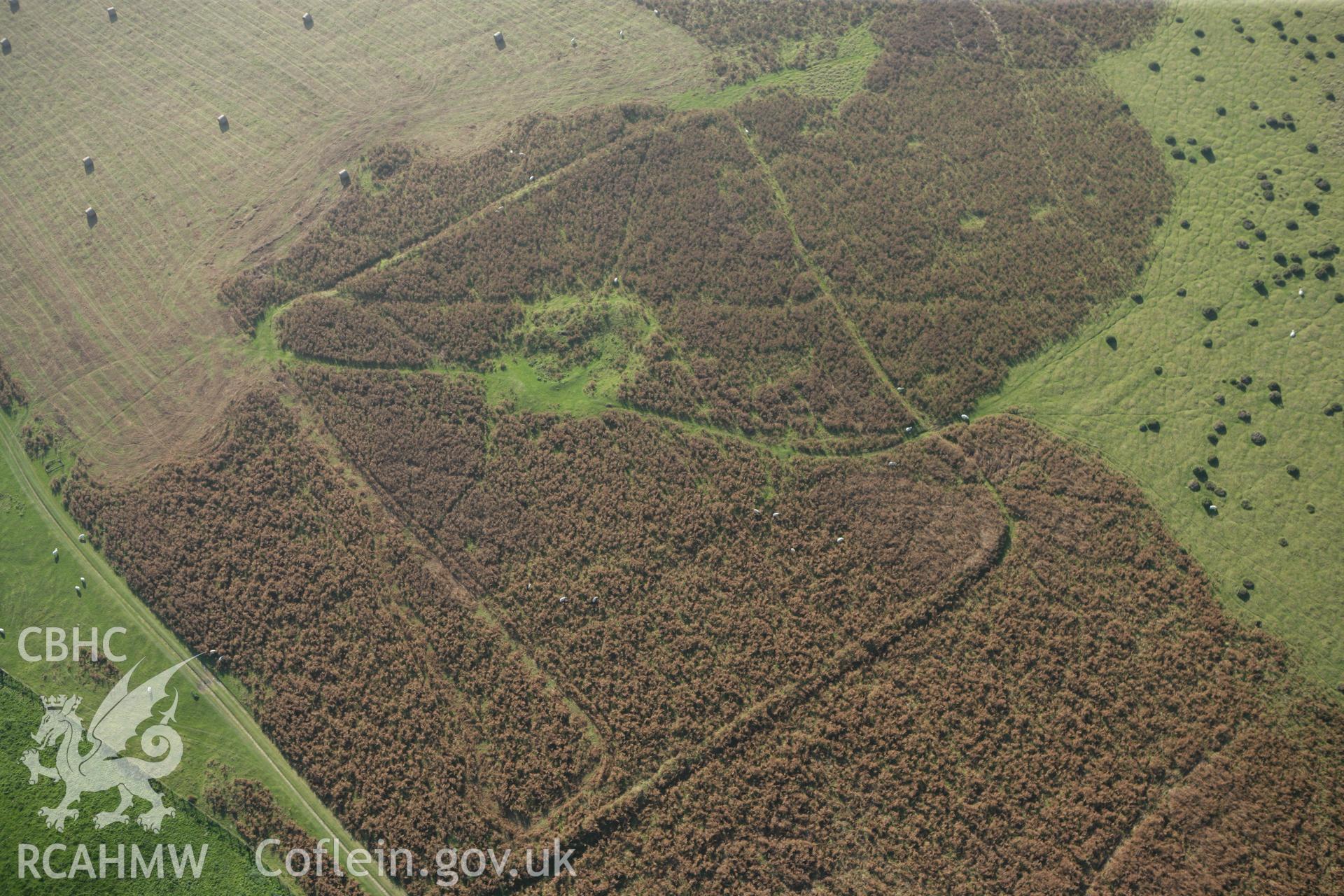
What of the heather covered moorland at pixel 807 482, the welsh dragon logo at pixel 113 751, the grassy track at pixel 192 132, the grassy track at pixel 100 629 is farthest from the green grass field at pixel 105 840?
the grassy track at pixel 192 132

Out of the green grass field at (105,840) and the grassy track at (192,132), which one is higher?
the grassy track at (192,132)

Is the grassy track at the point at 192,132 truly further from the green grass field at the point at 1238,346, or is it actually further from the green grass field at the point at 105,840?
the green grass field at the point at 1238,346

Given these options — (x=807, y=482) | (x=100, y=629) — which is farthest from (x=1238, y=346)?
(x=100, y=629)

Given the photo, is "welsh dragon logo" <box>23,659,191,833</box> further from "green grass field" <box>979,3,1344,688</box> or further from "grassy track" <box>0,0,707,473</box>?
"green grass field" <box>979,3,1344,688</box>

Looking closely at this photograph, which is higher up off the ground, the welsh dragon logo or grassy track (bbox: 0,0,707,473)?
grassy track (bbox: 0,0,707,473)

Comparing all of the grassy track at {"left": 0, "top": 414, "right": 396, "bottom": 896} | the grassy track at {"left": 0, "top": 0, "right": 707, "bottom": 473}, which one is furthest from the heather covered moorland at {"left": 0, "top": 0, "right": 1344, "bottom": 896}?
the grassy track at {"left": 0, "top": 0, "right": 707, "bottom": 473}

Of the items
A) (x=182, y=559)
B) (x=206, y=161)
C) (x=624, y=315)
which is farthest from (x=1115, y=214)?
(x=206, y=161)
